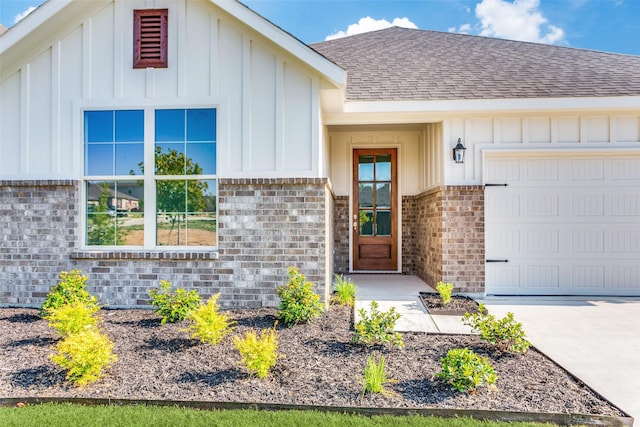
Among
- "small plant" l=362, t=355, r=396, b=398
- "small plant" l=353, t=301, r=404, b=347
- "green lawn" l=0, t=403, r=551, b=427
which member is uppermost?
"small plant" l=353, t=301, r=404, b=347

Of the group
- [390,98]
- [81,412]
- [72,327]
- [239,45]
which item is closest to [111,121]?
[239,45]

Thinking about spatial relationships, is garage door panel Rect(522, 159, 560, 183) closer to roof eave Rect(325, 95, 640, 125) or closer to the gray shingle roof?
roof eave Rect(325, 95, 640, 125)

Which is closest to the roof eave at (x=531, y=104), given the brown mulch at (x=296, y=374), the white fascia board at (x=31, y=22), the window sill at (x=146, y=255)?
the brown mulch at (x=296, y=374)

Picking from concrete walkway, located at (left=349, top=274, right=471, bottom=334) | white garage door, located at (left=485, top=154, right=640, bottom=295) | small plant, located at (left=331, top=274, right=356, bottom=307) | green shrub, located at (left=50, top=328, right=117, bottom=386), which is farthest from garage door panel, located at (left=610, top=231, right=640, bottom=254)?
green shrub, located at (left=50, top=328, right=117, bottom=386)

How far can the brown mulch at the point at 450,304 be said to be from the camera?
16.2 ft

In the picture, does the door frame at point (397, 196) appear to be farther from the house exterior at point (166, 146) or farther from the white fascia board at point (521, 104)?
the house exterior at point (166, 146)

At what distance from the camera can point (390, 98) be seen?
576 cm

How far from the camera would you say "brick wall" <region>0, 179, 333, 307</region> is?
Answer: 4.79 meters

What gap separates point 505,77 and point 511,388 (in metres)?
5.46

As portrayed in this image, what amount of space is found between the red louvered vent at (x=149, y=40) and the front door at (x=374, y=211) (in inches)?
165

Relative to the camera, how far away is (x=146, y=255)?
15.9ft

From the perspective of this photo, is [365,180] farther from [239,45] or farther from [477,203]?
[239,45]

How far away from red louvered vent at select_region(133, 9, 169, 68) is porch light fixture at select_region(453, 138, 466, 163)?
15.0 ft

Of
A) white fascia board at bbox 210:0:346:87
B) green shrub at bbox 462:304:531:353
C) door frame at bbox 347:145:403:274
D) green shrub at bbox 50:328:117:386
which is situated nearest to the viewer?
green shrub at bbox 50:328:117:386
